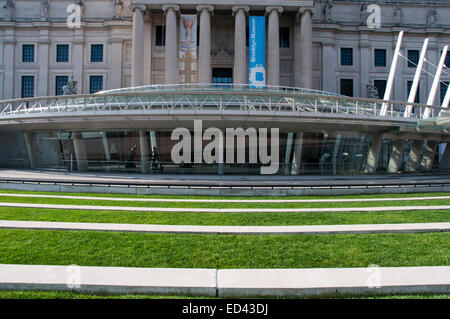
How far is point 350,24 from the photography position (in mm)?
56906

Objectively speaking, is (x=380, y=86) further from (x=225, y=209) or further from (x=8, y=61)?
(x=8, y=61)

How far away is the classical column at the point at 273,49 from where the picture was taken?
45.5 metres

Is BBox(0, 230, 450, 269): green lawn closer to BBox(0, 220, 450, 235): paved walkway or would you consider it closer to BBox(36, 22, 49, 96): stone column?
BBox(0, 220, 450, 235): paved walkway

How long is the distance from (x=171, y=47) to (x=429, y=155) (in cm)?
3842

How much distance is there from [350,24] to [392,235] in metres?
59.8

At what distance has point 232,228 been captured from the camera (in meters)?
8.66

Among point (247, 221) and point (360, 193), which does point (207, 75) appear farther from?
point (247, 221)

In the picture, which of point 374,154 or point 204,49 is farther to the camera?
point 204,49

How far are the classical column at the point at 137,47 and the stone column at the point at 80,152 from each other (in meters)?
19.7

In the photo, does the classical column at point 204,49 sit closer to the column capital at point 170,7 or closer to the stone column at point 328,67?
the column capital at point 170,7

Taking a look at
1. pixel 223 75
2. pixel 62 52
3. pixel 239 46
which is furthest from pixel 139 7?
pixel 62 52

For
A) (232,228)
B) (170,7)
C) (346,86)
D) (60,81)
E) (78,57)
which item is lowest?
(232,228)

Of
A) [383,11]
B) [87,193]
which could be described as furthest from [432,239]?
[383,11]
